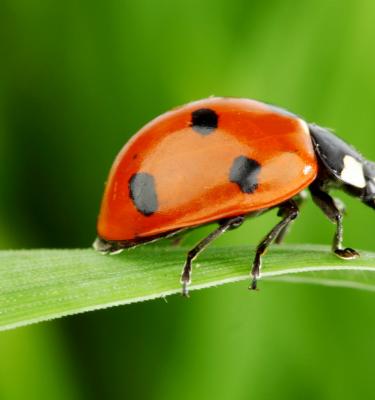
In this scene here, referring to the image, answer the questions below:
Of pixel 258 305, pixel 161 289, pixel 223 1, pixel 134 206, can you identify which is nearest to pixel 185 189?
pixel 134 206

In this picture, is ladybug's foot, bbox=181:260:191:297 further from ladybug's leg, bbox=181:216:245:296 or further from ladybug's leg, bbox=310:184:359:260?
ladybug's leg, bbox=310:184:359:260

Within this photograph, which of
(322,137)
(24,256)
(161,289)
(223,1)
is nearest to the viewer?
(161,289)

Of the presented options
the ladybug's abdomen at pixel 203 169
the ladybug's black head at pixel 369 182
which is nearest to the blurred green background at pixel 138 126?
the ladybug's black head at pixel 369 182

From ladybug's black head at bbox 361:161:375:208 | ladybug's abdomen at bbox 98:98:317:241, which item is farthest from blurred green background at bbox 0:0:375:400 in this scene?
ladybug's abdomen at bbox 98:98:317:241

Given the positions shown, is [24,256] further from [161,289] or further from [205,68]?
[205,68]

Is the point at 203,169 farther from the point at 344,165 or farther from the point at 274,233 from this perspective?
the point at 344,165

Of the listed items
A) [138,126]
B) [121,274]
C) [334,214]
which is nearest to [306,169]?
[334,214]

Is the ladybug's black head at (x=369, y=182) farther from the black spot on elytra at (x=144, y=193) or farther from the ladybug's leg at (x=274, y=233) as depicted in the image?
the black spot on elytra at (x=144, y=193)
